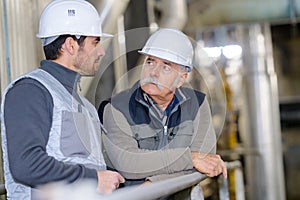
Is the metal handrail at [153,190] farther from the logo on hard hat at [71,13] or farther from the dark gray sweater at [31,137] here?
the logo on hard hat at [71,13]

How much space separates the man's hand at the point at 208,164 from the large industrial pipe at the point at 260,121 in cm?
430

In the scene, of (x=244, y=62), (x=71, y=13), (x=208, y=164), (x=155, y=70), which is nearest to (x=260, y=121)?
(x=244, y=62)

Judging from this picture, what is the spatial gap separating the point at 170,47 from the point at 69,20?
0.50m

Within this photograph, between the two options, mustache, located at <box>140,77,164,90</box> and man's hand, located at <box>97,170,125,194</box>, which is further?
mustache, located at <box>140,77,164,90</box>

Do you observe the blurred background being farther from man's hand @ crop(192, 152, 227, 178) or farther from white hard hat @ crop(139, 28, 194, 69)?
man's hand @ crop(192, 152, 227, 178)

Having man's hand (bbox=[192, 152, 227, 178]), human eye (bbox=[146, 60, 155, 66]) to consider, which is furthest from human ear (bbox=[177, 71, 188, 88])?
man's hand (bbox=[192, 152, 227, 178])

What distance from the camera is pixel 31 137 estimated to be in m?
1.68

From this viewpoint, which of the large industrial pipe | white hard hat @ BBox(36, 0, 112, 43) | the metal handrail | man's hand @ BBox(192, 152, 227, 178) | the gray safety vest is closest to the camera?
the metal handrail

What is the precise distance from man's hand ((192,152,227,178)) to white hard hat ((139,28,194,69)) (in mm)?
326

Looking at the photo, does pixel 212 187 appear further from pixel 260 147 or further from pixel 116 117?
pixel 260 147

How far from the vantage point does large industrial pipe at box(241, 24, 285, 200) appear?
21.6 ft

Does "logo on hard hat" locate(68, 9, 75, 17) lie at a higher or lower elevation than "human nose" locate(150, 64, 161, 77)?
higher

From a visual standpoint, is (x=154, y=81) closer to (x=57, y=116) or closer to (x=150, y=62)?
(x=150, y=62)

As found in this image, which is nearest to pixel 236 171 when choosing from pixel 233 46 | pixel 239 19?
pixel 239 19
